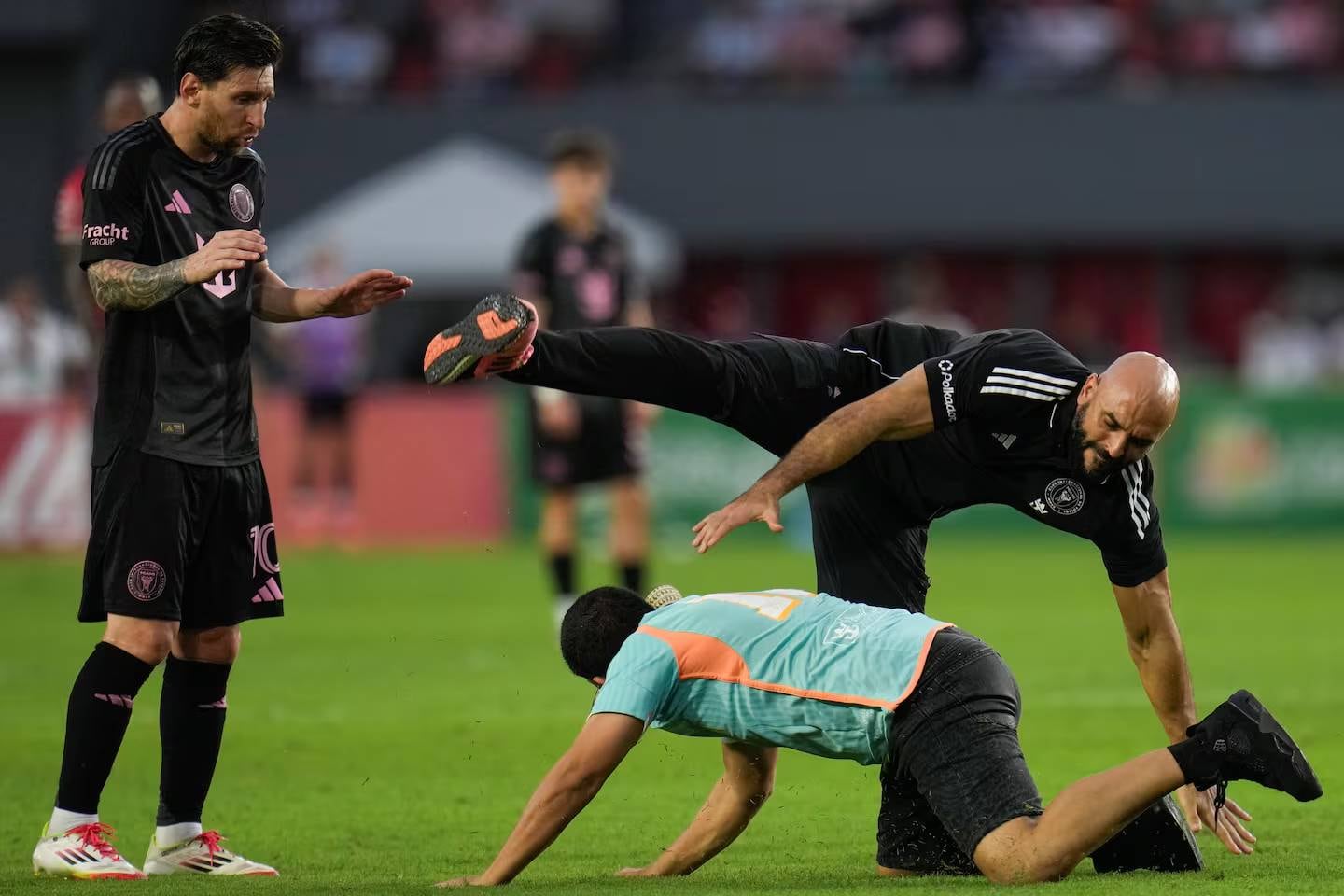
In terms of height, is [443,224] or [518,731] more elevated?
[443,224]

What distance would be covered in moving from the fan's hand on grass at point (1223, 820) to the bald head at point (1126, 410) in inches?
41.1

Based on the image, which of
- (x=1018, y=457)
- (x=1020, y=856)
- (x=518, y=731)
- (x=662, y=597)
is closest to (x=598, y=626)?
(x=662, y=597)

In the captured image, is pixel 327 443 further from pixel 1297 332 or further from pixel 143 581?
pixel 143 581

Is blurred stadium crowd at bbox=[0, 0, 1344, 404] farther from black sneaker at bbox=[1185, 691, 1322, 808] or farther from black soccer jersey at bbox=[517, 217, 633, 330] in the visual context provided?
black sneaker at bbox=[1185, 691, 1322, 808]

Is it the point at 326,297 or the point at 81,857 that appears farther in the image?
the point at 326,297

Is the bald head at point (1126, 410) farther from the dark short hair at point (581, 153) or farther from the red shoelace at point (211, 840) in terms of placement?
the dark short hair at point (581, 153)

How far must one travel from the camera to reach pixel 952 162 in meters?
26.5

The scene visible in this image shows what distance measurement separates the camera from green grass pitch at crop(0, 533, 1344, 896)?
6.20m

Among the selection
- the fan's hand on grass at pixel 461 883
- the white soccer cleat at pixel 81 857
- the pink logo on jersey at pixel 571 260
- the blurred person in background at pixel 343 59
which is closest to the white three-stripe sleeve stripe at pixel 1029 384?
the fan's hand on grass at pixel 461 883

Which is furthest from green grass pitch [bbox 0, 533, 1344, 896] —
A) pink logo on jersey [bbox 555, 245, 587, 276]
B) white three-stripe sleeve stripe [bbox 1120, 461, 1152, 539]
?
pink logo on jersey [bbox 555, 245, 587, 276]

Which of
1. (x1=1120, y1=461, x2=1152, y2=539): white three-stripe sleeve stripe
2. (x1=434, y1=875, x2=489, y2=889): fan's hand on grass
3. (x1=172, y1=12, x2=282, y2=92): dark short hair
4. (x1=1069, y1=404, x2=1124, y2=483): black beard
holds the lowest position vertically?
(x1=434, y1=875, x2=489, y2=889): fan's hand on grass

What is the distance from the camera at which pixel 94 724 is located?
235 inches

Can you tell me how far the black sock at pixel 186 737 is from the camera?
248 inches

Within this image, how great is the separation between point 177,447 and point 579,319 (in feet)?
19.8
